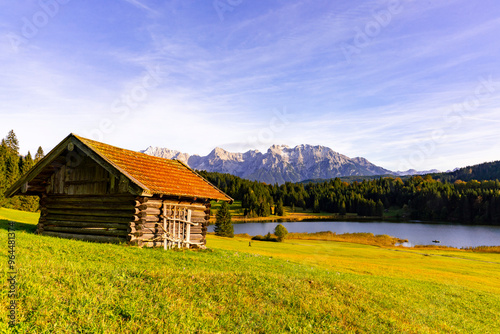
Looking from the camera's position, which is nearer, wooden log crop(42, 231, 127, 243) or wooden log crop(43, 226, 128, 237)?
wooden log crop(42, 231, 127, 243)

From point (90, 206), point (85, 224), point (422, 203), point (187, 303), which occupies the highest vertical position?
point (422, 203)

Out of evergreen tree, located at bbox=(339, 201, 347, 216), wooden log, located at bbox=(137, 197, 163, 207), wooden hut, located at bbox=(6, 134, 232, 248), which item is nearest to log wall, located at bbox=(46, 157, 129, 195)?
wooden hut, located at bbox=(6, 134, 232, 248)

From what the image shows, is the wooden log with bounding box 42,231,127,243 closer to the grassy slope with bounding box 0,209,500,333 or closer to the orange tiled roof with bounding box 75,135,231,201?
the grassy slope with bounding box 0,209,500,333

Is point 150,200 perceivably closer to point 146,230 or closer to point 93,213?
point 146,230

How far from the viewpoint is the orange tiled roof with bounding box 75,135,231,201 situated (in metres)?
20.6

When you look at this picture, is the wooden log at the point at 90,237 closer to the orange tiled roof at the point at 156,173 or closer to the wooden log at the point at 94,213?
the wooden log at the point at 94,213

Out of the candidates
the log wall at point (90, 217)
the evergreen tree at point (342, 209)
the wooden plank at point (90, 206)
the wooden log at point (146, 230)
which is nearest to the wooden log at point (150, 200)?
the log wall at point (90, 217)

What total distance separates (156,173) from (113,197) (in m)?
3.56

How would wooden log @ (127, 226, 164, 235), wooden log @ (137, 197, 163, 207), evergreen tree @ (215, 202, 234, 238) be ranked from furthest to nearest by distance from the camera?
evergreen tree @ (215, 202, 234, 238)
wooden log @ (137, 197, 163, 207)
wooden log @ (127, 226, 164, 235)

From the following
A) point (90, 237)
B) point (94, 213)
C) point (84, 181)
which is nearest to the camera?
point (90, 237)

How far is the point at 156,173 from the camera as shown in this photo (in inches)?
922

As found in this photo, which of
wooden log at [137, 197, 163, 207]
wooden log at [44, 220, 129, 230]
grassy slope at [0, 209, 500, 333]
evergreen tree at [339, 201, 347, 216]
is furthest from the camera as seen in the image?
evergreen tree at [339, 201, 347, 216]

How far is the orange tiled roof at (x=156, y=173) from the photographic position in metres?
20.6

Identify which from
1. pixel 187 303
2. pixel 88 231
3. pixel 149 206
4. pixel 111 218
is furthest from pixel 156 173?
pixel 187 303
